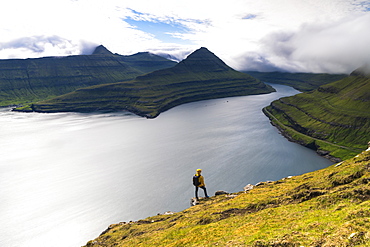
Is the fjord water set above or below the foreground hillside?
below

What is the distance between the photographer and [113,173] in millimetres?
123625

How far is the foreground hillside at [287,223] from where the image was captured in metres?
18.2

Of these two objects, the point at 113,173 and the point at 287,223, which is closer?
the point at 287,223

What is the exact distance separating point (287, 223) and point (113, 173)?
112497 mm

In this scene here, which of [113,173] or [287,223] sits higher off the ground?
[287,223]

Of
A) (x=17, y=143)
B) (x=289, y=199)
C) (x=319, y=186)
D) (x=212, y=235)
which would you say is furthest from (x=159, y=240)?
(x=17, y=143)

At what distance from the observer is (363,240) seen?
50.1 feet

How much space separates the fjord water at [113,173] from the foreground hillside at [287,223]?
52.1m

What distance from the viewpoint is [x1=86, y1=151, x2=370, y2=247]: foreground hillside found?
1817cm

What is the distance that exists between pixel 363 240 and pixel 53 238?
3506 inches

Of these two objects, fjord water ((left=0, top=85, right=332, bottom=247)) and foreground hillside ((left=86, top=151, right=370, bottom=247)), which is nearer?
foreground hillside ((left=86, top=151, right=370, bottom=247))

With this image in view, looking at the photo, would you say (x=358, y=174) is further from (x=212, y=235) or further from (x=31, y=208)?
(x=31, y=208)

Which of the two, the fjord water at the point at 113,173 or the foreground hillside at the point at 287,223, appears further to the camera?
the fjord water at the point at 113,173

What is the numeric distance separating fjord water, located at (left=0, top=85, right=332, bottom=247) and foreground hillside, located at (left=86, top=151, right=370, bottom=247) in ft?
171
